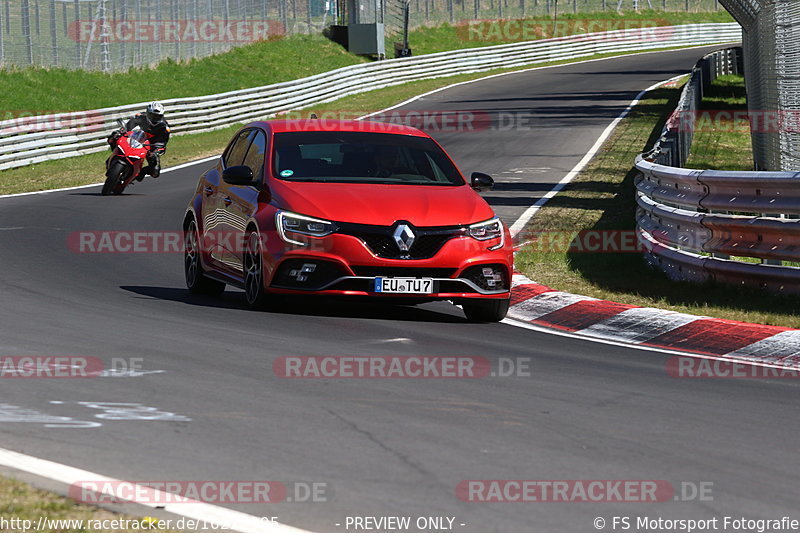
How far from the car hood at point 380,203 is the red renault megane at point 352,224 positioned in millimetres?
11

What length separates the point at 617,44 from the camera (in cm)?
6731

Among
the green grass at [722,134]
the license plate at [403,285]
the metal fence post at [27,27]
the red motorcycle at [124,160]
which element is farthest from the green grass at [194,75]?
the license plate at [403,285]

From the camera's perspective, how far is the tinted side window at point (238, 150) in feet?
40.5

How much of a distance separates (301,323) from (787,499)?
17.3ft

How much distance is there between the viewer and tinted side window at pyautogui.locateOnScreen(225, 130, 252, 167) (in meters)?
12.4

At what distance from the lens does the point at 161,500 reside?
16.7ft

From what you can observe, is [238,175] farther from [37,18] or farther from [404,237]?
[37,18]

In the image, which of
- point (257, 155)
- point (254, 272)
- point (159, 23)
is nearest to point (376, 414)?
point (254, 272)

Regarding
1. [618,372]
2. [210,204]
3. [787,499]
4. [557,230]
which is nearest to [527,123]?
[557,230]

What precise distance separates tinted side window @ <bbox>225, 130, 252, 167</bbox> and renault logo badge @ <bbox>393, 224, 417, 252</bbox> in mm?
2383

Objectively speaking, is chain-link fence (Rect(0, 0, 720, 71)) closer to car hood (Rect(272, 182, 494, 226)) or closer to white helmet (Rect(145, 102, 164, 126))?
white helmet (Rect(145, 102, 164, 126))

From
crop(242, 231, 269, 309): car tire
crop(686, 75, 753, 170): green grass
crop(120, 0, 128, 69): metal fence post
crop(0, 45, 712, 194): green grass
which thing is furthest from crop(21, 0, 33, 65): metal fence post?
crop(242, 231, 269, 309): car tire

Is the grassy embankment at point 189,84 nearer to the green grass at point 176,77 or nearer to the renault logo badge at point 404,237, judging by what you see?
the green grass at point 176,77

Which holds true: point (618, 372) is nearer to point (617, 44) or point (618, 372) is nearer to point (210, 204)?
point (210, 204)
